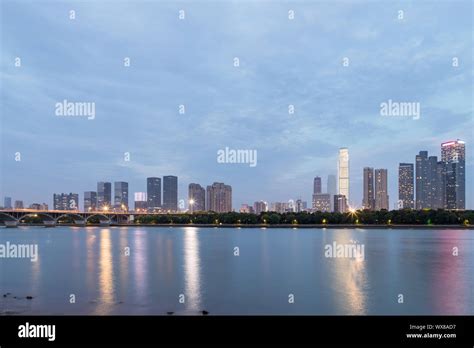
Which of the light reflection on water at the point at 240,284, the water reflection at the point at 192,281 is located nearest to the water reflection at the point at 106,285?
the light reflection on water at the point at 240,284

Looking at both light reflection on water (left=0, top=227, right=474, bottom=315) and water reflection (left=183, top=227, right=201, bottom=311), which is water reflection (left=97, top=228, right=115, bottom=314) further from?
water reflection (left=183, top=227, right=201, bottom=311)

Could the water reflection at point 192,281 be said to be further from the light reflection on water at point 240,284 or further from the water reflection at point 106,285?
the water reflection at point 106,285

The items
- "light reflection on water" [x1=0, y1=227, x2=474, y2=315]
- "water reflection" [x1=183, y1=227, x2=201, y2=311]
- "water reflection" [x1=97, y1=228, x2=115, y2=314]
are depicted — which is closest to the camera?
"water reflection" [x1=97, y1=228, x2=115, y2=314]

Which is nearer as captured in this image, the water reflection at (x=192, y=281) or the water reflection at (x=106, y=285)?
the water reflection at (x=106, y=285)

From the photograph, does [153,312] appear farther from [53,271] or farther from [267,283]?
[53,271]

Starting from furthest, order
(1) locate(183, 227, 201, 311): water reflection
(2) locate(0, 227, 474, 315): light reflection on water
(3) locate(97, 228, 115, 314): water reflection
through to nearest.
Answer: (1) locate(183, 227, 201, 311): water reflection → (2) locate(0, 227, 474, 315): light reflection on water → (3) locate(97, 228, 115, 314): water reflection

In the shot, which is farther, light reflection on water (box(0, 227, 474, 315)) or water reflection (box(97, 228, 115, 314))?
light reflection on water (box(0, 227, 474, 315))

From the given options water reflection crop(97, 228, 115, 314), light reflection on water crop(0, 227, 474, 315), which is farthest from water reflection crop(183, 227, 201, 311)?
water reflection crop(97, 228, 115, 314)

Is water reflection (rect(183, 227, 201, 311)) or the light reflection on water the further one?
water reflection (rect(183, 227, 201, 311))

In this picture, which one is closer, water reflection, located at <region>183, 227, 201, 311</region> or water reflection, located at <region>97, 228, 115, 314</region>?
water reflection, located at <region>97, 228, 115, 314</region>

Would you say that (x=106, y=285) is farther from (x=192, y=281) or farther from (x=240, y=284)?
(x=240, y=284)
